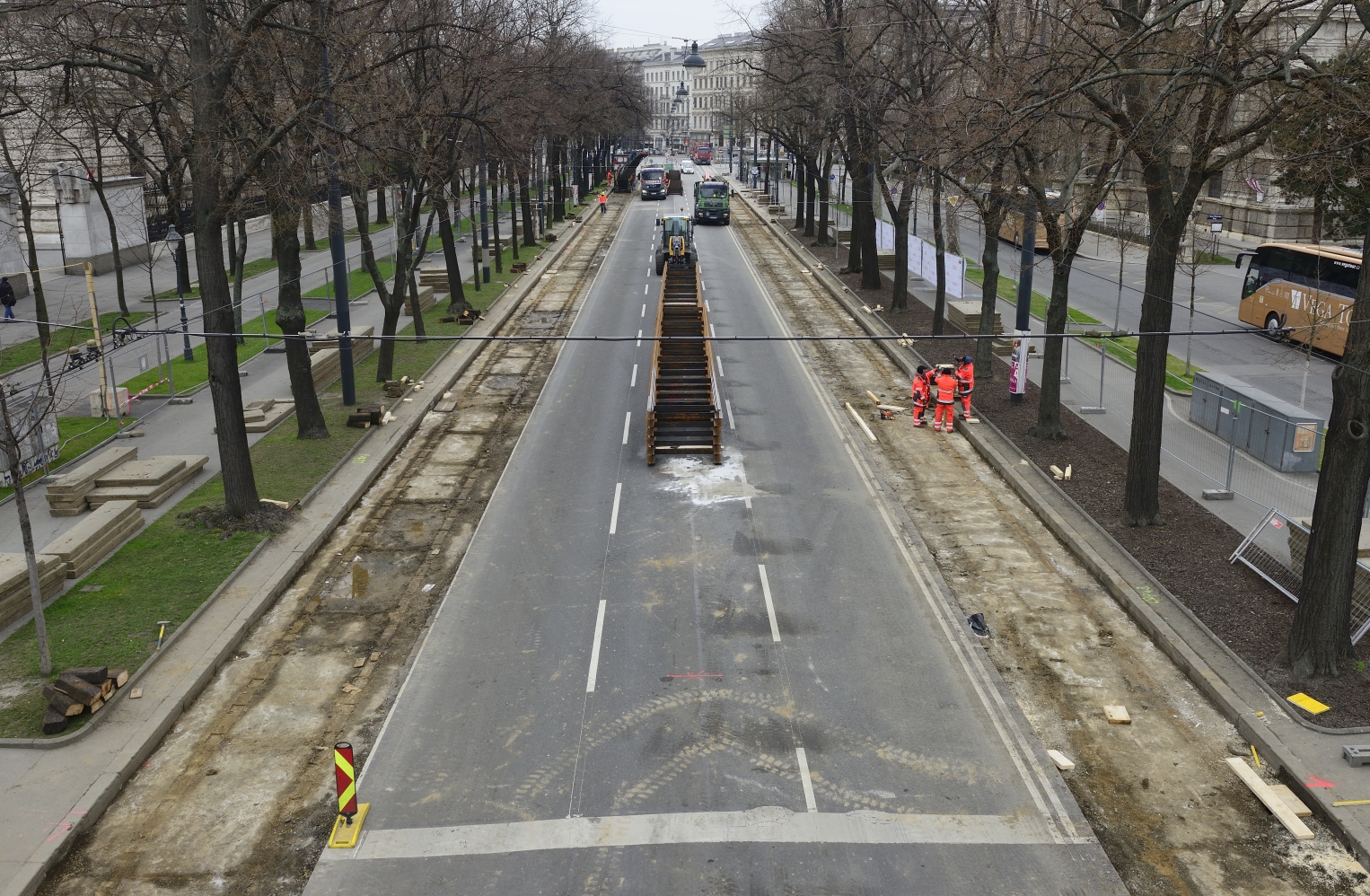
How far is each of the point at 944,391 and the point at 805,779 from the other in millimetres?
14277

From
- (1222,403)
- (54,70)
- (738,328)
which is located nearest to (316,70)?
(54,70)

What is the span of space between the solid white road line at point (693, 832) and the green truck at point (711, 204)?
60.3m

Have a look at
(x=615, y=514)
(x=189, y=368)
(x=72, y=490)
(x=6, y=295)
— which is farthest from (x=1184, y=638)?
(x=6, y=295)

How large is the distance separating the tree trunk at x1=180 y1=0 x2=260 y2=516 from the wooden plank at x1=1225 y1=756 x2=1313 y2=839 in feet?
49.4

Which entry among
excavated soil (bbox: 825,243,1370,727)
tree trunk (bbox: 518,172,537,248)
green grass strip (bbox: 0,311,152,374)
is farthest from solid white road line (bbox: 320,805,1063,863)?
tree trunk (bbox: 518,172,537,248)

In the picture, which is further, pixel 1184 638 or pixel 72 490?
pixel 72 490

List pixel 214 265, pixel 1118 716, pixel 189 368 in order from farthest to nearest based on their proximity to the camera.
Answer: pixel 189 368, pixel 214 265, pixel 1118 716

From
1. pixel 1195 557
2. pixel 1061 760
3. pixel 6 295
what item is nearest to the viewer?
pixel 1061 760

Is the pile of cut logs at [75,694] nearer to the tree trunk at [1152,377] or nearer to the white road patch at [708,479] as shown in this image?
the white road patch at [708,479]

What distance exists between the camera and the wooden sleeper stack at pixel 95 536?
1608cm

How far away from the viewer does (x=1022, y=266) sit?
23344 mm

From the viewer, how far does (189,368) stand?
97.2 feet

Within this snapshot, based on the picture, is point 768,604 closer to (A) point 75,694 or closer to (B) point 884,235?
(A) point 75,694

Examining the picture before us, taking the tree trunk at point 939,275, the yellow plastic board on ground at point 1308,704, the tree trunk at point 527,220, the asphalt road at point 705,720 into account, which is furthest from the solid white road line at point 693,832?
the tree trunk at point 527,220
